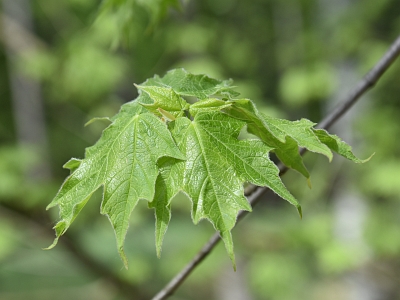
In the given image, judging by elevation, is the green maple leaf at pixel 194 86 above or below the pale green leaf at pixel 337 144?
above

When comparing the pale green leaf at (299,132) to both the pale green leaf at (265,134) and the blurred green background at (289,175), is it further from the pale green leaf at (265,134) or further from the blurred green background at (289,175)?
the blurred green background at (289,175)

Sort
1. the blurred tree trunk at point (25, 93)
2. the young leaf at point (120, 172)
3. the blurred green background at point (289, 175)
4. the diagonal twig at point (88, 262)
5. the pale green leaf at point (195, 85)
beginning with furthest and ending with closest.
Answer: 1. the blurred tree trunk at point (25, 93)
2. the blurred green background at point (289, 175)
3. the diagonal twig at point (88, 262)
4. the pale green leaf at point (195, 85)
5. the young leaf at point (120, 172)

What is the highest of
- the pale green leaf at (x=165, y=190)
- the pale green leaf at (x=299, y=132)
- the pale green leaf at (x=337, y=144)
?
→ the pale green leaf at (x=299, y=132)

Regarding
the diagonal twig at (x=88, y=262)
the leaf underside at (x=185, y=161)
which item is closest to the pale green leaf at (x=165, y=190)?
the leaf underside at (x=185, y=161)

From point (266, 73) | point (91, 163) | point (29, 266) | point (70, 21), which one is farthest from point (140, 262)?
point (29, 266)

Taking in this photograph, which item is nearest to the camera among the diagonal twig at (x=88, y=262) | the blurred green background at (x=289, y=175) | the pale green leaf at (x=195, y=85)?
the pale green leaf at (x=195, y=85)

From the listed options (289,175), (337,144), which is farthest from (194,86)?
(289,175)

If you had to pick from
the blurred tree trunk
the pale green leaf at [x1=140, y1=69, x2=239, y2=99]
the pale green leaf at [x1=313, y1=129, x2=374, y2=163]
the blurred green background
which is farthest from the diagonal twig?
the pale green leaf at [x1=313, y1=129, x2=374, y2=163]

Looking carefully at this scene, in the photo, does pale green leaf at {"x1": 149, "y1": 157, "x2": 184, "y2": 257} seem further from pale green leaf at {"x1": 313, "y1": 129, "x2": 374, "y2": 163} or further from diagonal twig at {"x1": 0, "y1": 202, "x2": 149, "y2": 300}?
diagonal twig at {"x1": 0, "y1": 202, "x2": 149, "y2": 300}
